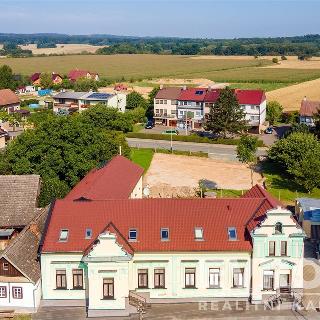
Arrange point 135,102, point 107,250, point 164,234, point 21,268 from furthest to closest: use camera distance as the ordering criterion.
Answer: point 135,102
point 164,234
point 21,268
point 107,250

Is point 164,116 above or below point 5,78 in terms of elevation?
below

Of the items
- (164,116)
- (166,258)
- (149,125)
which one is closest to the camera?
(166,258)

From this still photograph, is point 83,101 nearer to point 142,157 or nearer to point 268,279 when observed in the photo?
point 142,157

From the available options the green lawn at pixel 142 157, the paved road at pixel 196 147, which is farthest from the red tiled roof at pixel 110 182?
the paved road at pixel 196 147

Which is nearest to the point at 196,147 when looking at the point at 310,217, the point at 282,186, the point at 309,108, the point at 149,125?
the point at 149,125

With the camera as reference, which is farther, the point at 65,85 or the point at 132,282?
the point at 65,85

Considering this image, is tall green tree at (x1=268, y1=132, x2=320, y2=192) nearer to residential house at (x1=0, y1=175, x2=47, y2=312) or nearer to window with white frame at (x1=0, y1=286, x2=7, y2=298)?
residential house at (x1=0, y1=175, x2=47, y2=312)

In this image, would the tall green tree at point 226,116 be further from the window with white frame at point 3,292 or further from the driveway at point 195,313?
the window with white frame at point 3,292

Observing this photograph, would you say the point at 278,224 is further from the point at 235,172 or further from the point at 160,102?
the point at 160,102

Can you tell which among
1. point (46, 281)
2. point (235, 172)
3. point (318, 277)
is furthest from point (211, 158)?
point (46, 281)
